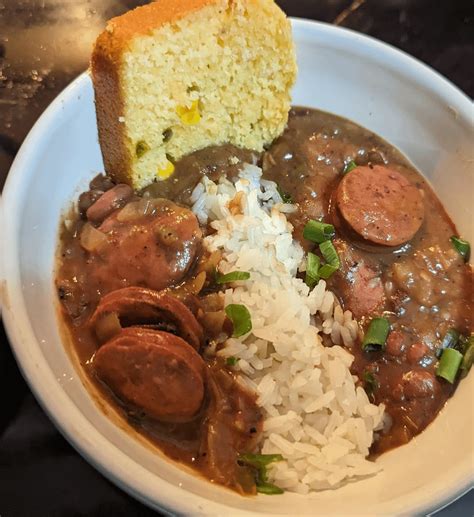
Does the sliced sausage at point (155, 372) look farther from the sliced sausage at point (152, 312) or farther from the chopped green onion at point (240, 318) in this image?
the chopped green onion at point (240, 318)

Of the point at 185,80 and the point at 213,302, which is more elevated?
the point at 185,80

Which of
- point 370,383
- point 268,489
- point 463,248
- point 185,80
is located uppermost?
point 185,80

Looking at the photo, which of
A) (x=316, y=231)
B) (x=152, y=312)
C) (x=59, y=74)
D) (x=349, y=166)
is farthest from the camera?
(x=59, y=74)

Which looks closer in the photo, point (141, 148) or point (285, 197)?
point (141, 148)

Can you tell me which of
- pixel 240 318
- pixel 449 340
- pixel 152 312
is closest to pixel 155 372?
pixel 152 312

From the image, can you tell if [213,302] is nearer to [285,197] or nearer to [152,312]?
[152,312]

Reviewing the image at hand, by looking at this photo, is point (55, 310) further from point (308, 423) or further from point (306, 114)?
point (306, 114)

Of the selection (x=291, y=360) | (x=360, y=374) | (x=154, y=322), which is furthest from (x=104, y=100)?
(x=360, y=374)
